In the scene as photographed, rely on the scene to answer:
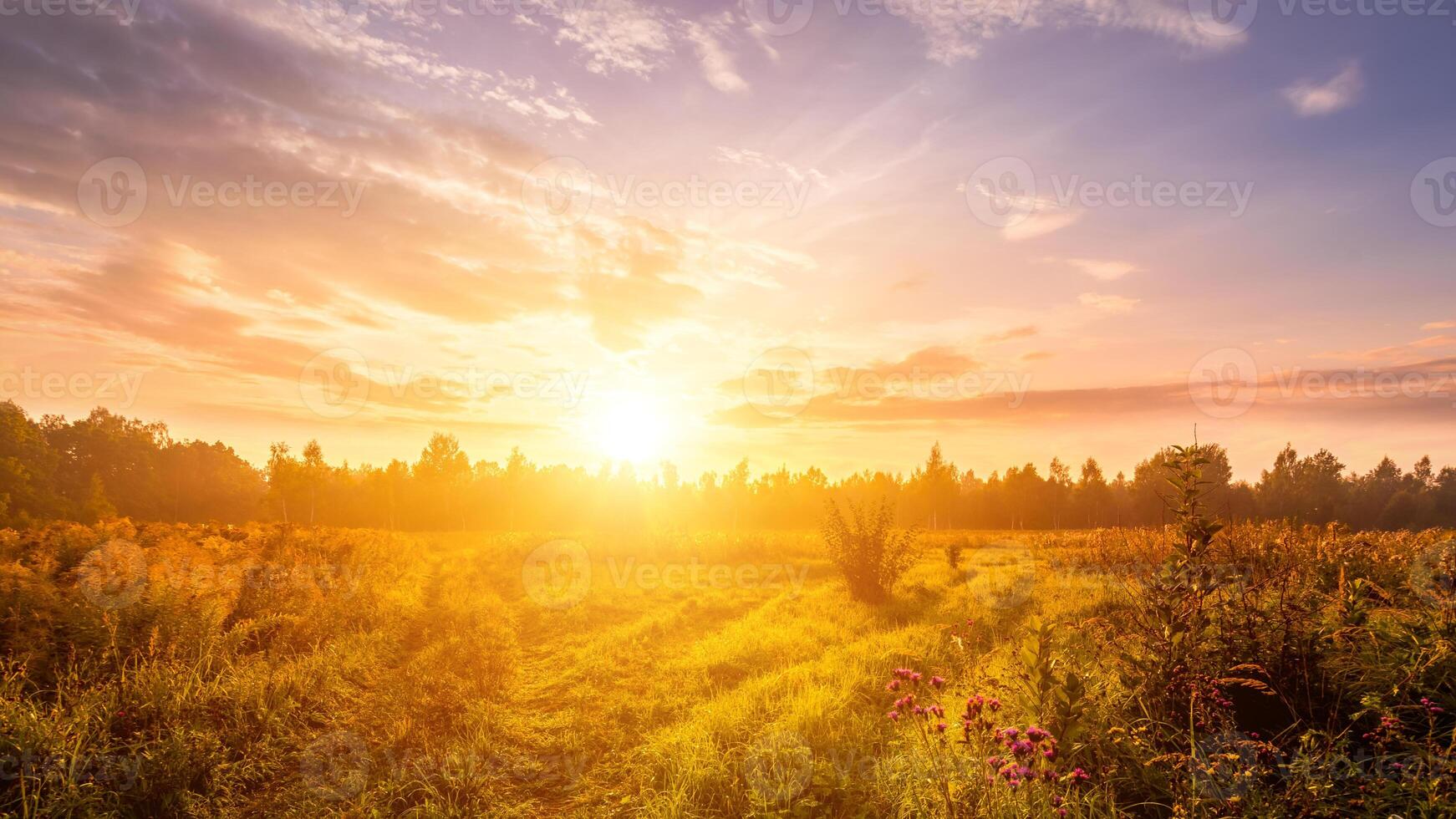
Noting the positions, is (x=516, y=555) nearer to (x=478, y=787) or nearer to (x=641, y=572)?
(x=641, y=572)

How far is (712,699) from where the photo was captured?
23.6 ft

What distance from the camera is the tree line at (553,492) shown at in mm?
49688

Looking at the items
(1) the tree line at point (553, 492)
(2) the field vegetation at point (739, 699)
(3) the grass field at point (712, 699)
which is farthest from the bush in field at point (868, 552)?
(1) the tree line at point (553, 492)

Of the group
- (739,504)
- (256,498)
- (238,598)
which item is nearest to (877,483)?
(739,504)

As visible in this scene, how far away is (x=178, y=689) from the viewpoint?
598 cm

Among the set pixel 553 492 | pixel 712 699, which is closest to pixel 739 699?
pixel 712 699

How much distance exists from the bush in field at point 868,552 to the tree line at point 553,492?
24.9 meters

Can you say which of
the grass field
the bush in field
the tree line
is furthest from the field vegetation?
the tree line

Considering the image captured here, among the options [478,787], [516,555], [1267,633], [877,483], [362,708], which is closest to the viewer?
[1267,633]

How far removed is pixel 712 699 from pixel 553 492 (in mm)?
66733

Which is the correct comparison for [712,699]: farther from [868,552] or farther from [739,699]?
[868,552]

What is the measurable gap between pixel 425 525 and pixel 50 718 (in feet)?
223

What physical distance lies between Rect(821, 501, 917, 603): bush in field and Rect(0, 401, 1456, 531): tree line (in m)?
24.9

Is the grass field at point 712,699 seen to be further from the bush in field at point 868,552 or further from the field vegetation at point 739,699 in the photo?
the bush in field at point 868,552
